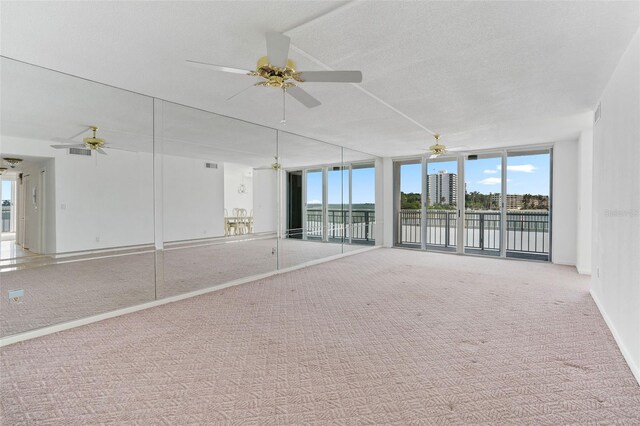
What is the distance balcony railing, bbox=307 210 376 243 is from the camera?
23.9 feet

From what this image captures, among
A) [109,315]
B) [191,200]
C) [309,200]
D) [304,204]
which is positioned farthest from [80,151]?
[309,200]

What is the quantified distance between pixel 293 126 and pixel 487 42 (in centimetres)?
330

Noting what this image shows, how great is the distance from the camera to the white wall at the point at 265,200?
5344 millimetres

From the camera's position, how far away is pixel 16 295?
3396mm

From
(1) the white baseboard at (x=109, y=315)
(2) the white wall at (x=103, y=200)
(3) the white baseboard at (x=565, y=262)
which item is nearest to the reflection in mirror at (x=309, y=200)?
(1) the white baseboard at (x=109, y=315)

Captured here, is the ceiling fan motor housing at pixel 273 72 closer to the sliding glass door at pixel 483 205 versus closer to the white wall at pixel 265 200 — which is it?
the white wall at pixel 265 200

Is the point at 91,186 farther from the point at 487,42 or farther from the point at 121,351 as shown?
the point at 487,42

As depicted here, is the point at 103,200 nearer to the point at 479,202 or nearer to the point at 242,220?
the point at 242,220

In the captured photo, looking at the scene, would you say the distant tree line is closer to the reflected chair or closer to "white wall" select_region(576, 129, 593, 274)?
"white wall" select_region(576, 129, 593, 274)

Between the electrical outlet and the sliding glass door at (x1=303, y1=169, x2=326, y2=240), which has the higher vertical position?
the sliding glass door at (x1=303, y1=169, x2=326, y2=240)

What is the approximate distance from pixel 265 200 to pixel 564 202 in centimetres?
594

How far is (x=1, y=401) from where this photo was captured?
200 centimetres

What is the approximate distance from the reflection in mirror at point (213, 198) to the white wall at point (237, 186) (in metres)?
0.02

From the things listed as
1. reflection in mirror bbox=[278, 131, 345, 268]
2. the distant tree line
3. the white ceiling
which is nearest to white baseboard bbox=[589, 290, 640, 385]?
the white ceiling
